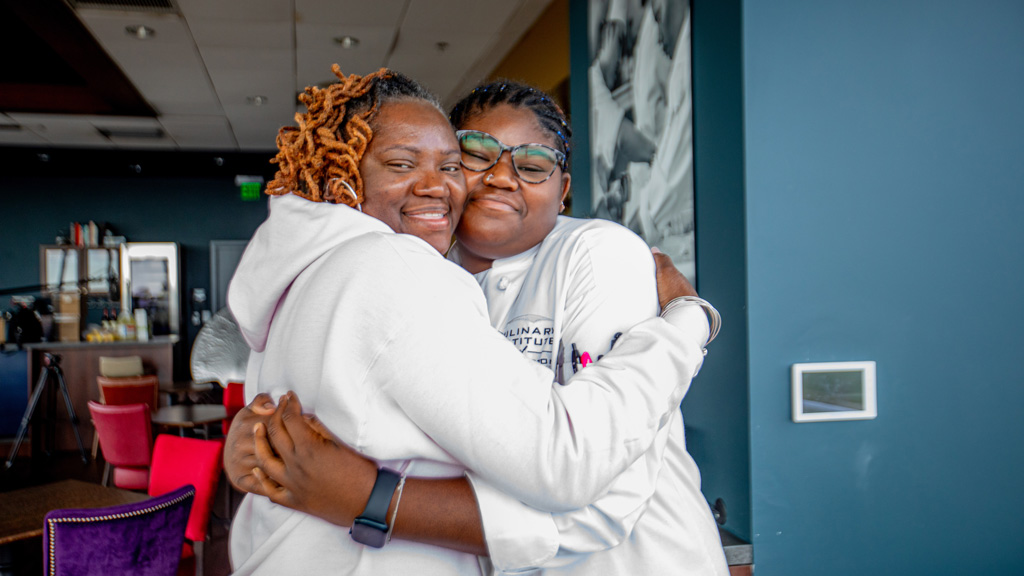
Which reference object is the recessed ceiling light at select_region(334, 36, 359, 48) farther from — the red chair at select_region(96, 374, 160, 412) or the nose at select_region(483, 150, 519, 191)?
the nose at select_region(483, 150, 519, 191)

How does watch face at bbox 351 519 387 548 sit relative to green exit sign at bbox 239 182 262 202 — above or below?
below

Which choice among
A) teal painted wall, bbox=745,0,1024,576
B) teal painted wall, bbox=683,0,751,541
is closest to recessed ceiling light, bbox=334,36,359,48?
teal painted wall, bbox=683,0,751,541

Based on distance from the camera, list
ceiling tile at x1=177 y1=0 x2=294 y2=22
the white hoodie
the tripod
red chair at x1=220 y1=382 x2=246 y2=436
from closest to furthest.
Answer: the white hoodie
ceiling tile at x1=177 y1=0 x2=294 y2=22
red chair at x1=220 y1=382 x2=246 y2=436
the tripod

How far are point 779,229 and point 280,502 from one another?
138cm

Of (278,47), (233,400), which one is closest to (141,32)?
(278,47)

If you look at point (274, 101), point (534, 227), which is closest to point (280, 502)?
point (534, 227)

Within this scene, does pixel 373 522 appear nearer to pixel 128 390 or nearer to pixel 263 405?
pixel 263 405

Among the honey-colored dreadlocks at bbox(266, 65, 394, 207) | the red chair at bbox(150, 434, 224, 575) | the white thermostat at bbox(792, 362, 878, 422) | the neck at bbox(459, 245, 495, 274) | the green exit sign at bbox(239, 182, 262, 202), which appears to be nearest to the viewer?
the honey-colored dreadlocks at bbox(266, 65, 394, 207)

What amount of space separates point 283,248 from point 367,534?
Result: 0.41m

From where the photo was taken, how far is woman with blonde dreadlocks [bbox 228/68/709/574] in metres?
0.81

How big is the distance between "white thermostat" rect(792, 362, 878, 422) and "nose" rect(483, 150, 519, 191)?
36.2 inches

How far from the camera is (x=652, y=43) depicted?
2281 millimetres

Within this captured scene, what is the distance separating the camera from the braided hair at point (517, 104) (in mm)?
1361

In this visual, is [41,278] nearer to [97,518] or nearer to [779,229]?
[97,518]
